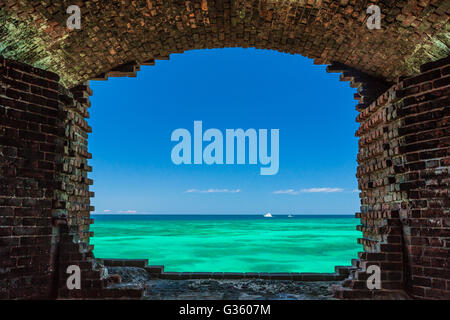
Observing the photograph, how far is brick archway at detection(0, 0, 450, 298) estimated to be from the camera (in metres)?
4.36

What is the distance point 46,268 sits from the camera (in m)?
4.51

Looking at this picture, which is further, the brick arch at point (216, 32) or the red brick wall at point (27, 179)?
the brick arch at point (216, 32)

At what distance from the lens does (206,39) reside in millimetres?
6176

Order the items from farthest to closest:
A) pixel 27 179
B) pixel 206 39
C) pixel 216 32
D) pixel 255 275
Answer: pixel 255 275, pixel 206 39, pixel 216 32, pixel 27 179

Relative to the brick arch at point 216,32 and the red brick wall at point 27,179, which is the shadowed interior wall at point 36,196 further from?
the brick arch at point 216,32

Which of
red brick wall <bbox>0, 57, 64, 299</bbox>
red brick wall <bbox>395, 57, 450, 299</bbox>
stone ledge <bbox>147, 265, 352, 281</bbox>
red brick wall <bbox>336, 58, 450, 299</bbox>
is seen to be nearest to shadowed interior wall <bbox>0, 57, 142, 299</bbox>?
red brick wall <bbox>0, 57, 64, 299</bbox>

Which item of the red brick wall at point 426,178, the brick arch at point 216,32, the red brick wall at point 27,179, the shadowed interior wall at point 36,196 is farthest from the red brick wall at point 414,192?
the red brick wall at point 27,179

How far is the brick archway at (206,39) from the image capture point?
4363mm

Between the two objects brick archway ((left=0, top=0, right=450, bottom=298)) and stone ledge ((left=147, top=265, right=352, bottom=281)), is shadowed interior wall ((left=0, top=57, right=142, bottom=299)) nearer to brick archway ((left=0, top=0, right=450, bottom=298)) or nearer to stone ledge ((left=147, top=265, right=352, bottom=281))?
brick archway ((left=0, top=0, right=450, bottom=298))

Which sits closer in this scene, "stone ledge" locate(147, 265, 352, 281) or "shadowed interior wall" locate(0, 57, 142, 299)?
"shadowed interior wall" locate(0, 57, 142, 299)

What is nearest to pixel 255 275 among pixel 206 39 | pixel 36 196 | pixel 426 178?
pixel 426 178

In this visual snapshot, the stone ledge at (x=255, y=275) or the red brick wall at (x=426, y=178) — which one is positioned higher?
the red brick wall at (x=426, y=178)

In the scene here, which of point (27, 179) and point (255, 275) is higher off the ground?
point (27, 179)

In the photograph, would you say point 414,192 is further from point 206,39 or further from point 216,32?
point 206,39
